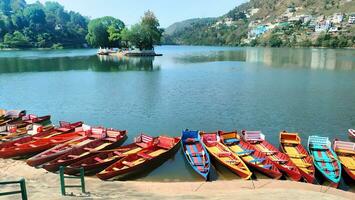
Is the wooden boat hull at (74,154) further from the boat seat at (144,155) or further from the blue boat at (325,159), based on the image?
the blue boat at (325,159)

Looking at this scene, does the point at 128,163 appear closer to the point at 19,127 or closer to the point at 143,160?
the point at 143,160

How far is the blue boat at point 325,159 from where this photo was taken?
20855 millimetres

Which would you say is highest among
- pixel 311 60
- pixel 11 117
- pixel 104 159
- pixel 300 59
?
pixel 300 59

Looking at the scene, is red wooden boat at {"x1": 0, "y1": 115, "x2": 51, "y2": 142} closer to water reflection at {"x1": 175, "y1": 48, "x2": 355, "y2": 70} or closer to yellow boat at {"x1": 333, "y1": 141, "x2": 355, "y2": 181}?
yellow boat at {"x1": 333, "y1": 141, "x2": 355, "y2": 181}

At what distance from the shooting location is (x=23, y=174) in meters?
21.2

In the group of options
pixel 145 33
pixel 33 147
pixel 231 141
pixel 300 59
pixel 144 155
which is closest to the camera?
pixel 144 155

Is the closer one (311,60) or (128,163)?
(128,163)

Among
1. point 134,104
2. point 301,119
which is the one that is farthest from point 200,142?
point 134,104

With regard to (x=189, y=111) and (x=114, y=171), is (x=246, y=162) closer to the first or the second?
(x=114, y=171)

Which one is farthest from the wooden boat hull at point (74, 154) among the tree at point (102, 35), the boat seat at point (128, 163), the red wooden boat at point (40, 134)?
the tree at point (102, 35)

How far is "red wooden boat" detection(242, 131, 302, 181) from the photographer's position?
2109cm

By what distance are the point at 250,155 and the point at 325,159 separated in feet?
16.4

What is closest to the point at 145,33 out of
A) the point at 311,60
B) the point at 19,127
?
the point at 311,60

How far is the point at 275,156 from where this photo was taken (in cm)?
2395
